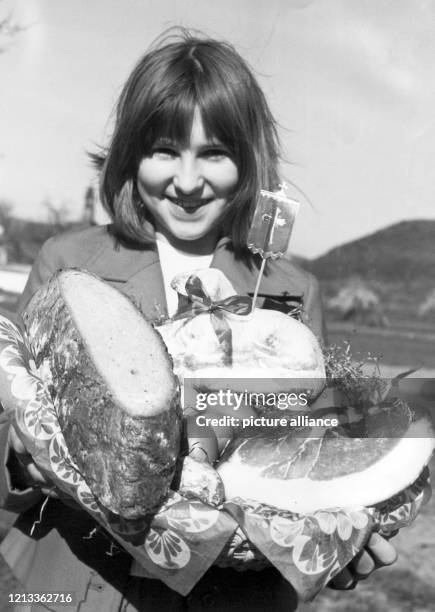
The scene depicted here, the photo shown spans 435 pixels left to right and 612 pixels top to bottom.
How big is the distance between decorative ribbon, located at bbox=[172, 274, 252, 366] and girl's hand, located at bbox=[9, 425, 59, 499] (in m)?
0.33

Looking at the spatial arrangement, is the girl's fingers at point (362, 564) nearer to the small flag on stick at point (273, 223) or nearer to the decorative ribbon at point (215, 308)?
the decorative ribbon at point (215, 308)

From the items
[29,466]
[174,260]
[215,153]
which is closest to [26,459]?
[29,466]

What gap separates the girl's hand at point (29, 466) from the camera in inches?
50.7

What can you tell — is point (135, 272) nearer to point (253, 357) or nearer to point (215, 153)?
point (215, 153)

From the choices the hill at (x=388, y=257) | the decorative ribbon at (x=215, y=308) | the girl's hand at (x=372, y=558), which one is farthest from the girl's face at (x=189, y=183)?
the girl's hand at (x=372, y=558)

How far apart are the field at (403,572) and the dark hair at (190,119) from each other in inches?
18.3

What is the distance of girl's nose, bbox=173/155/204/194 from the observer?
1.52 m

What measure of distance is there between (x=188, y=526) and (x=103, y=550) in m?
0.32

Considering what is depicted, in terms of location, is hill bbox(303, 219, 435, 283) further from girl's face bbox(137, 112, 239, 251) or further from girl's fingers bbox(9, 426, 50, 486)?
girl's fingers bbox(9, 426, 50, 486)

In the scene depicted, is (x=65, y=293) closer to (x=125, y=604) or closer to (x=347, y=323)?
(x=125, y=604)

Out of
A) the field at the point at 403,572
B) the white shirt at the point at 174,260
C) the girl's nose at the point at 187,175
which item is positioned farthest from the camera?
the field at the point at 403,572

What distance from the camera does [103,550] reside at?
1.44 m

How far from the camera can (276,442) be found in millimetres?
1317

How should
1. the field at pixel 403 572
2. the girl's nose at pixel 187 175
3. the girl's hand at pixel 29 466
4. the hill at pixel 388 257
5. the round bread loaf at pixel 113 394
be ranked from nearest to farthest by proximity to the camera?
1. the round bread loaf at pixel 113 394
2. the girl's hand at pixel 29 466
3. the girl's nose at pixel 187 175
4. the field at pixel 403 572
5. the hill at pixel 388 257
